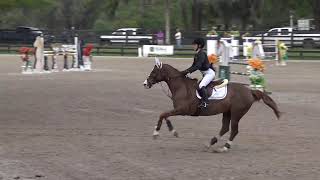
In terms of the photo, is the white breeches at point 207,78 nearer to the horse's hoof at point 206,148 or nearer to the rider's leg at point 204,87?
the rider's leg at point 204,87

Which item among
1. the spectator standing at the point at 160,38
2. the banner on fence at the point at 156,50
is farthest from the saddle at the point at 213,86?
the spectator standing at the point at 160,38

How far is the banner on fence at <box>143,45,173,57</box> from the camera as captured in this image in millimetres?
49406

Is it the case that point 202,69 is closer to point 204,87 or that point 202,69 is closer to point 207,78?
point 207,78

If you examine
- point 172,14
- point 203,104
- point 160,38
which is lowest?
point 160,38

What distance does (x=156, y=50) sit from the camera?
4962 cm

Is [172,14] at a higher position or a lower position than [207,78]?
higher

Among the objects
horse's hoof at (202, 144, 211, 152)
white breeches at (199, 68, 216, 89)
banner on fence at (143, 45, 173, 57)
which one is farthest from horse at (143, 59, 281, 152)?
banner on fence at (143, 45, 173, 57)

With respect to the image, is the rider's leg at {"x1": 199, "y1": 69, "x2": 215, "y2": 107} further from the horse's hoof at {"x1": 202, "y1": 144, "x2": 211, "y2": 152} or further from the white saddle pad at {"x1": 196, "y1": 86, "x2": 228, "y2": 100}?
the horse's hoof at {"x1": 202, "y1": 144, "x2": 211, "y2": 152}

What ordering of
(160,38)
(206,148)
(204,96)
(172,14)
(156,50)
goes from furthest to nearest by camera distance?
1. (172,14)
2. (160,38)
3. (156,50)
4. (206,148)
5. (204,96)

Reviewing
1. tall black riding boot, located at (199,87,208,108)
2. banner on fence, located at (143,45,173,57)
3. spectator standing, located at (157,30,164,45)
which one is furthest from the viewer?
spectator standing, located at (157,30,164,45)

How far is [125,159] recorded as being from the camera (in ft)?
35.6

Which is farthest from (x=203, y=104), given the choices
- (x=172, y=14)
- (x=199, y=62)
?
(x=172, y=14)

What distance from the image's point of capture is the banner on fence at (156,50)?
49.4m

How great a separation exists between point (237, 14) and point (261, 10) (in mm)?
2667
